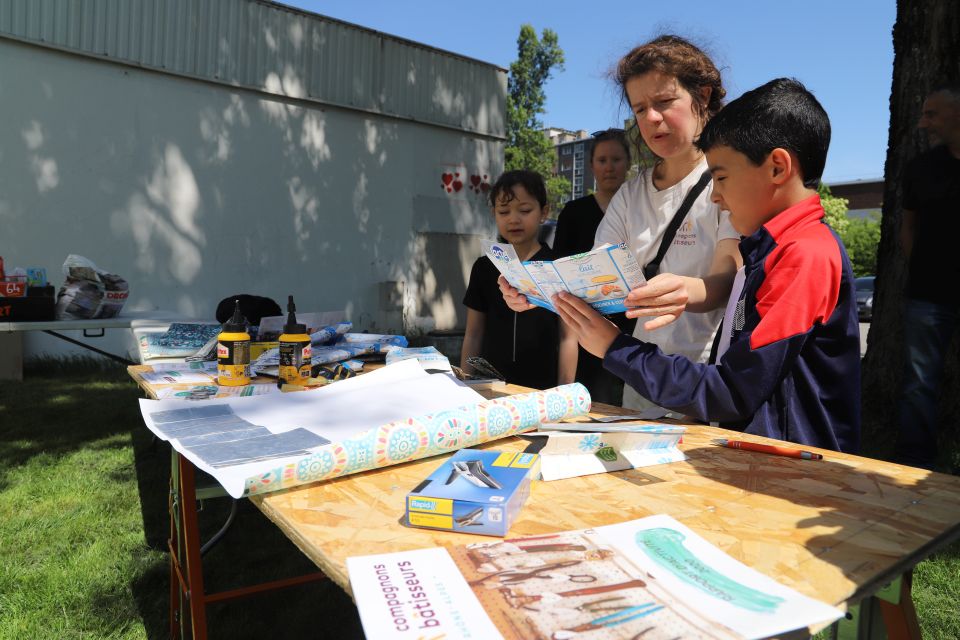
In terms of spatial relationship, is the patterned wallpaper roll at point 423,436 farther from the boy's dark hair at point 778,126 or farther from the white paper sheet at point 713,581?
the boy's dark hair at point 778,126

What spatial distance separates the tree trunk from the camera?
3.89 meters

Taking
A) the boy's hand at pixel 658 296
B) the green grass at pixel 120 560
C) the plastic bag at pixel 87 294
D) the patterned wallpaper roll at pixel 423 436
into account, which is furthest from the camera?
the plastic bag at pixel 87 294

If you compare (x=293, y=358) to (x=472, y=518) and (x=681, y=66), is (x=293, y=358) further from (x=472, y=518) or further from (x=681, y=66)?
(x=681, y=66)

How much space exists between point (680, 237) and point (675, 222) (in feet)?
0.16

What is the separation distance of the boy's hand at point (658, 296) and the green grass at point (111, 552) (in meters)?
1.66

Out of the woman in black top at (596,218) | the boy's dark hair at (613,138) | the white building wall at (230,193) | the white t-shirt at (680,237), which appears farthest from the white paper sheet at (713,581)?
the white building wall at (230,193)

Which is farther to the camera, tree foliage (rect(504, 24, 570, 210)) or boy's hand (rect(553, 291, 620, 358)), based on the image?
tree foliage (rect(504, 24, 570, 210))

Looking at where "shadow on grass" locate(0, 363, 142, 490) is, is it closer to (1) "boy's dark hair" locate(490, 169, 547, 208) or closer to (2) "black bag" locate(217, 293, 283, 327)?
(2) "black bag" locate(217, 293, 283, 327)

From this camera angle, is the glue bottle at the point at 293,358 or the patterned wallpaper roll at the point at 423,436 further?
the glue bottle at the point at 293,358

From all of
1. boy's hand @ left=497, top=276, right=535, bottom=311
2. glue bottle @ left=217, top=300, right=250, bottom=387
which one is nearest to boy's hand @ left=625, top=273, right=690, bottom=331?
boy's hand @ left=497, top=276, right=535, bottom=311

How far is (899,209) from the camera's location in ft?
13.7

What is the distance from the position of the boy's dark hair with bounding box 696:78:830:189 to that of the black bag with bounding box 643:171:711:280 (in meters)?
0.43

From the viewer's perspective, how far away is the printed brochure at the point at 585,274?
4.29ft

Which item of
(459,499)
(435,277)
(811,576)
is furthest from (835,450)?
(435,277)
